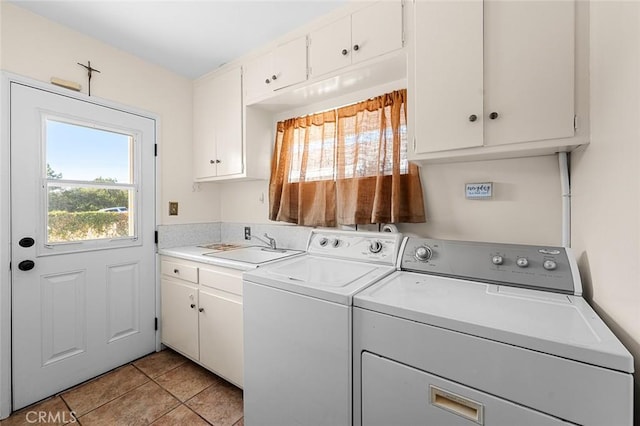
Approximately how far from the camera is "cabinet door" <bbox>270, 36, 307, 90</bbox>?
1.77 m

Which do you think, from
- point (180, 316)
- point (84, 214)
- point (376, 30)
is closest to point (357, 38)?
point (376, 30)

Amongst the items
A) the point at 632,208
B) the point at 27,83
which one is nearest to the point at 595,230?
the point at 632,208

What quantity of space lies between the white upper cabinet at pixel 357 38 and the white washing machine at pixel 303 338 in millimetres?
1075

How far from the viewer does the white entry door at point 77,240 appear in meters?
1.64

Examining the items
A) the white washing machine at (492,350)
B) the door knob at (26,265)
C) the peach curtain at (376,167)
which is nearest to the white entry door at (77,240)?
the door knob at (26,265)

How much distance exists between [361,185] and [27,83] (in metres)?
2.20

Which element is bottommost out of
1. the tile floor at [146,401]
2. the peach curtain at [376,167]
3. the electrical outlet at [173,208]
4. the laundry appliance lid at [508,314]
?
the tile floor at [146,401]

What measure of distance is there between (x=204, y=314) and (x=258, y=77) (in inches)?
71.7

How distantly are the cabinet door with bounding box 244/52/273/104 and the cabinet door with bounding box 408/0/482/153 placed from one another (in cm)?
106
